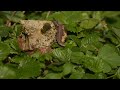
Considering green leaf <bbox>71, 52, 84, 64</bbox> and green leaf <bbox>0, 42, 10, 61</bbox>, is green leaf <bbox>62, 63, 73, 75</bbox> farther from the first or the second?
green leaf <bbox>0, 42, 10, 61</bbox>

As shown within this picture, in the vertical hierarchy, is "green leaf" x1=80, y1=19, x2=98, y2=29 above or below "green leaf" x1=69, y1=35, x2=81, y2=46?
above

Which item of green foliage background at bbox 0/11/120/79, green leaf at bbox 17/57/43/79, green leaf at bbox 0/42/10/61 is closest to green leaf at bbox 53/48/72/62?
green foliage background at bbox 0/11/120/79

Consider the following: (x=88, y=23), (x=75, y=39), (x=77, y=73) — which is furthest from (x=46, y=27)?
(x=77, y=73)
